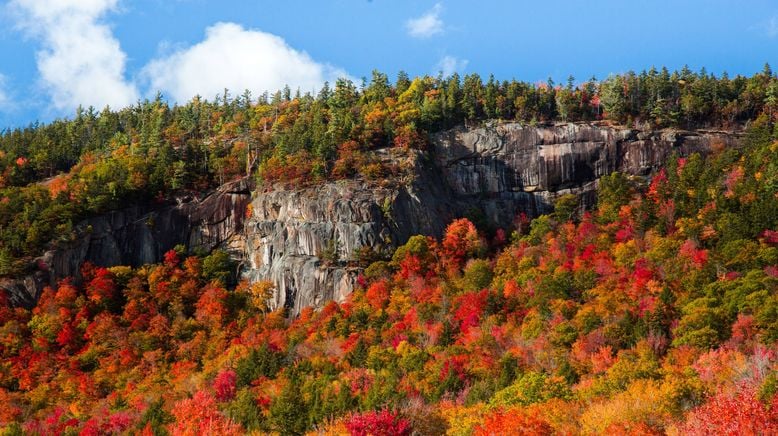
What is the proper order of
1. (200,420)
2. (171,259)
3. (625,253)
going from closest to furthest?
(200,420) < (625,253) < (171,259)

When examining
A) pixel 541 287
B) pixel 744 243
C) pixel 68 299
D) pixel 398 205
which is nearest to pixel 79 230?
pixel 68 299

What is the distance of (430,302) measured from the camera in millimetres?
85250

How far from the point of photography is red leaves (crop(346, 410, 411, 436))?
159 ft

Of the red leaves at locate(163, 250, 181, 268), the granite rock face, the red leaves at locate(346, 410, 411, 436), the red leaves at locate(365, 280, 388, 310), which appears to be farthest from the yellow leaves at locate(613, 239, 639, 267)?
the red leaves at locate(163, 250, 181, 268)

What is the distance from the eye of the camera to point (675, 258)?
77438 millimetres

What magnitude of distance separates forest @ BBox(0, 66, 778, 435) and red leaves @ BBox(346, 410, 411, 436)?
0.18 m

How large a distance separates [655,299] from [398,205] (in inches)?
1566

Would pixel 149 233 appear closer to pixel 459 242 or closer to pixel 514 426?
pixel 459 242

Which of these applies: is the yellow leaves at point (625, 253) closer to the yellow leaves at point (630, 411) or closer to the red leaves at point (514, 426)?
the yellow leaves at point (630, 411)

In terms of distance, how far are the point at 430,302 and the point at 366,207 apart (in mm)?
19289

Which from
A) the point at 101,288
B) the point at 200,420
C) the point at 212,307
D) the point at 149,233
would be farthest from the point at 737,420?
the point at 149,233

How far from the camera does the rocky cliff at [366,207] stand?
9544 centimetres

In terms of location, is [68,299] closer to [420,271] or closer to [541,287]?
[420,271]

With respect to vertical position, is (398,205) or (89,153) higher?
(89,153)
